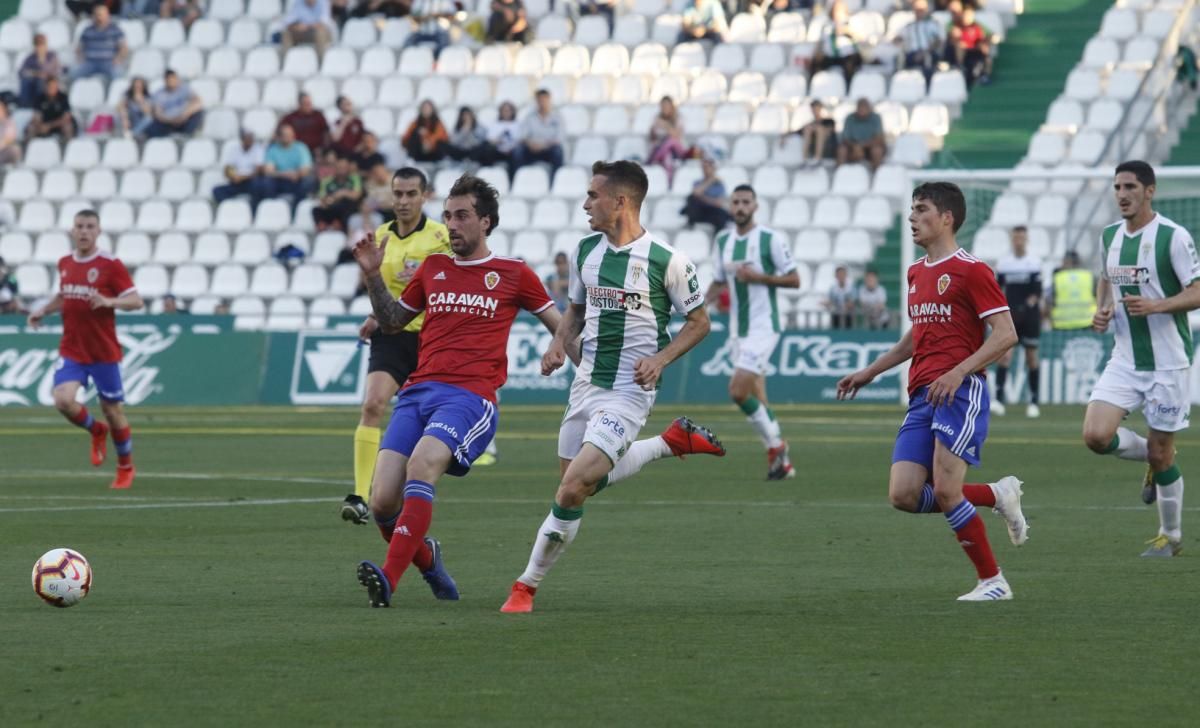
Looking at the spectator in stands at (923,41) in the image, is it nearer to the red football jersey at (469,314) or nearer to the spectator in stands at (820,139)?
the spectator in stands at (820,139)

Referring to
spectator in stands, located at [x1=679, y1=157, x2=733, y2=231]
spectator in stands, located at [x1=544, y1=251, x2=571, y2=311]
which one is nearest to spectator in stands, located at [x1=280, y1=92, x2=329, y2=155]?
spectator in stands, located at [x1=544, y1=251, x2=571, y2=311]

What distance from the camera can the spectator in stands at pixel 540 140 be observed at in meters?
34.6

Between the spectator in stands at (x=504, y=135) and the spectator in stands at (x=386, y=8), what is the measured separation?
4606 millimetres

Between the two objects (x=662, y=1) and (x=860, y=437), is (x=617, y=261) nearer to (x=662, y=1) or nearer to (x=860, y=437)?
(x=860, y=437)

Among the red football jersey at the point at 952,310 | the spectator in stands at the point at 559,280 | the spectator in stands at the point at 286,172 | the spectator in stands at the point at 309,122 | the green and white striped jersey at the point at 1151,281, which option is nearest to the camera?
the red football jersey at the point at 952,310

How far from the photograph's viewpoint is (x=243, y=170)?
3562 centimetres

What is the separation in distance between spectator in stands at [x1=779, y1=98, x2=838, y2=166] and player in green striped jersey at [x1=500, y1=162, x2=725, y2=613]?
23952 millimetres

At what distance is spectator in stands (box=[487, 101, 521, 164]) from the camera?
34.6 m

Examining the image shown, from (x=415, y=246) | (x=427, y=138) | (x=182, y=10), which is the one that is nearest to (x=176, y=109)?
(x=182, y=10)

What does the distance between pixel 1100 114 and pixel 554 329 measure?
24.8m

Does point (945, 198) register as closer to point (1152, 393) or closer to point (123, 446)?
point (1152, 393)

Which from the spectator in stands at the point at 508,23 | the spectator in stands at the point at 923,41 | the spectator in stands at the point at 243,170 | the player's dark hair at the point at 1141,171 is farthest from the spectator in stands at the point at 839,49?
the player's dark hair at the point at 1141,171

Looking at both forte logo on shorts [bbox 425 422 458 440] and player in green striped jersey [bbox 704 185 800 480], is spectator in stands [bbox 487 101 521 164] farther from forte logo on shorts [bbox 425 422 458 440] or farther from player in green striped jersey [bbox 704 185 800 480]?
forte logo on shorts [bbox 425 422 458 440]

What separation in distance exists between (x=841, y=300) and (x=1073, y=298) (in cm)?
326
